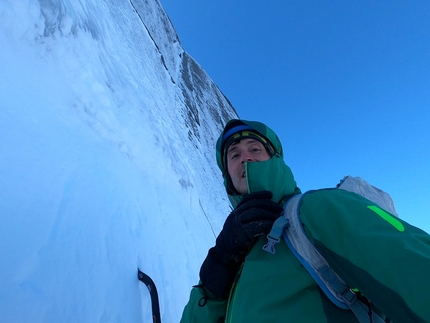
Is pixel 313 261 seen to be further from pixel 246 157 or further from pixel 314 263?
pixel 246 157

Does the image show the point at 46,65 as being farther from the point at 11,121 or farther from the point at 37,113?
the point at 11,121

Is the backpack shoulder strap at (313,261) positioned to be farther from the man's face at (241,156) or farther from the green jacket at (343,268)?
the man's face at (241,156)

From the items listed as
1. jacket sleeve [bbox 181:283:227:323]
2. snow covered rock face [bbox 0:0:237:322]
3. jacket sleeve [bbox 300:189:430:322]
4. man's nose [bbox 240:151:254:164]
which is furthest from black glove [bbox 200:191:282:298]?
snow covered rock face [bbox 0:0:237:322]

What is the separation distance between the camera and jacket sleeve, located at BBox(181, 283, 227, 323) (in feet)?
4.55

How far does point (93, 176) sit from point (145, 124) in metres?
2.33

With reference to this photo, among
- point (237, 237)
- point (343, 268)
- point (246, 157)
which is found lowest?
point (343, 268)

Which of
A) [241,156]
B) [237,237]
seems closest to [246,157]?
[241,156]

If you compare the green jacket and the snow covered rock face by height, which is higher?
the snow covered rock face

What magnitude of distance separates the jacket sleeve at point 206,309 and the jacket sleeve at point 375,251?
0.77m

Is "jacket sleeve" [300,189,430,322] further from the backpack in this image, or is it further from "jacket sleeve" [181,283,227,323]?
"jacket sleeve" [181,283,227,323]

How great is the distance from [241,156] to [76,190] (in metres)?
1.25

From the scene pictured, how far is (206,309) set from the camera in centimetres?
140

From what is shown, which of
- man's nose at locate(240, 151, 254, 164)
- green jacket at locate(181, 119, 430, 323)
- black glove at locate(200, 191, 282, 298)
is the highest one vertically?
man's nose at locate(240, 151, 254, 164)

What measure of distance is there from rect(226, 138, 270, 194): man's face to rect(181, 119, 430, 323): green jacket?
0.48m
